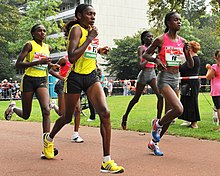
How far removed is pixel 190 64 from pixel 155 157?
1612mm

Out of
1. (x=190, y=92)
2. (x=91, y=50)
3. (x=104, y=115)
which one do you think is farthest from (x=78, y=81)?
(x=190, y=92)

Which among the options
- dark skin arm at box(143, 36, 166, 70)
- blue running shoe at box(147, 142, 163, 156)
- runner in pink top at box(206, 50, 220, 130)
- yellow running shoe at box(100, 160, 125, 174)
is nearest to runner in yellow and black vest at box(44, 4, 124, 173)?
yellow running shoe at box(100, 160, 125, 174)

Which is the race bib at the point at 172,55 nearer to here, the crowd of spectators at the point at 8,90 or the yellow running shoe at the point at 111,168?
the yellow running shoe at the point at 111,168

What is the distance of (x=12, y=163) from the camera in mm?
5453

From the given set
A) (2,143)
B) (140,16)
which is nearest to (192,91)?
(2,143)

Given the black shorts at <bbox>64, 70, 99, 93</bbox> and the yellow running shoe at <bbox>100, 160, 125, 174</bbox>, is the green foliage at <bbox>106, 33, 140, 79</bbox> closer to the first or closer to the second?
the black shorts at <bbox>64, 70, 99, 93</bbox>


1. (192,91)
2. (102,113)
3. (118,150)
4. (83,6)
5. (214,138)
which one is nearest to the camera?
(102,113)

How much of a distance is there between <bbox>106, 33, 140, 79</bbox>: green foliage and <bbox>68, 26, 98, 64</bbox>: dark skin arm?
3904 centimetres

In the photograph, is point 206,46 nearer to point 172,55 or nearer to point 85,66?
point 172,55

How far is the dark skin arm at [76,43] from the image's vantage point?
4.77m

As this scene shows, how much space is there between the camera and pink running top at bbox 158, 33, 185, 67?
590 cm

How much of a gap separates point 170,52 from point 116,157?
5.95 ft

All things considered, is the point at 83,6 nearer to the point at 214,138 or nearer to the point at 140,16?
the point at 214,138

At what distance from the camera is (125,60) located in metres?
44.3
